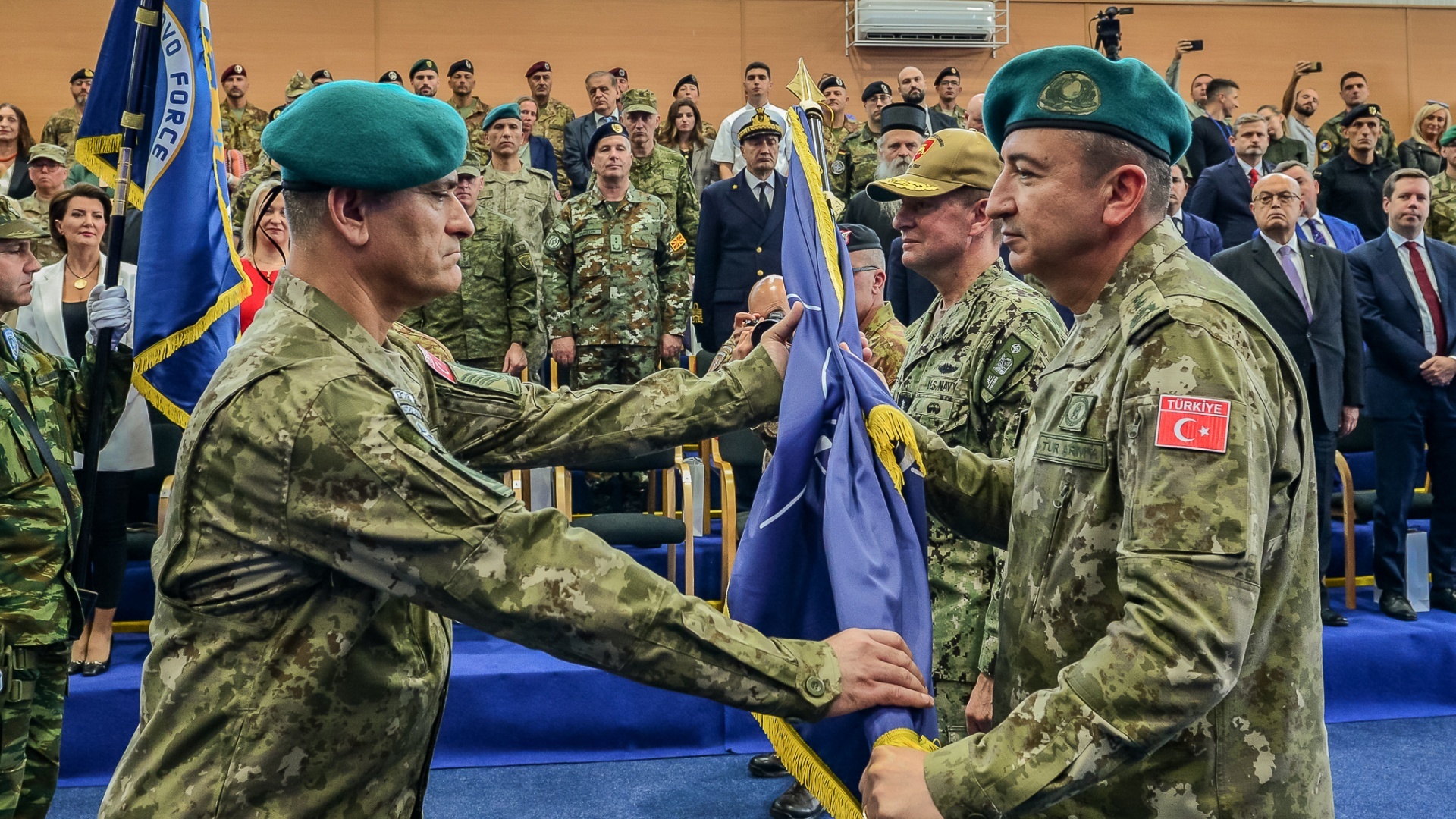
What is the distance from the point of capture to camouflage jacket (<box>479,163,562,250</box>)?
22.8 feet

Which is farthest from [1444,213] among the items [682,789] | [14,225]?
[14,225]

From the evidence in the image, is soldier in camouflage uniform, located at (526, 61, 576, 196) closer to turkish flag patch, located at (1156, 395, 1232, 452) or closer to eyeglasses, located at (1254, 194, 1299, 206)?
eyeglasses, located at (1254, 194, 1299, 206)

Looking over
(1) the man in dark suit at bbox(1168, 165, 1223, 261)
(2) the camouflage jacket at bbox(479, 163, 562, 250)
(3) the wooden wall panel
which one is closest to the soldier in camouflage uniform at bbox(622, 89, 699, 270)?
(2) the camouflage jacket at bbox(479, 163, 562, 250)

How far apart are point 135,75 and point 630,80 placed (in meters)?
9.01

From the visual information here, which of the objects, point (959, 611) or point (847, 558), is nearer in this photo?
point (847, 558)

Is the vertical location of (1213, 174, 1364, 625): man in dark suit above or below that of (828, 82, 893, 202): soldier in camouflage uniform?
below

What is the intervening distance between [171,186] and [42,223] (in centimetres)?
333

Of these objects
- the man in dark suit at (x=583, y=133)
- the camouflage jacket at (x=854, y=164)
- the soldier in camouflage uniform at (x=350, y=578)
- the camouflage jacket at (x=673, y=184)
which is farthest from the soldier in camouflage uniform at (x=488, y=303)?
the soldier in camouflage uniform at (x=350, y=578)

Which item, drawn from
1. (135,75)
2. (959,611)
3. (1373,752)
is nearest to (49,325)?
(135,75)

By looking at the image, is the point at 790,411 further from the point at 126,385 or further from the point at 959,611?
the point at 126,385

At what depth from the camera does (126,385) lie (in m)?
3.49

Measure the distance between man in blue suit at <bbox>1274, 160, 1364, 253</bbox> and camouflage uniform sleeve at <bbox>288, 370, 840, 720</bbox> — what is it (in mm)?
5384

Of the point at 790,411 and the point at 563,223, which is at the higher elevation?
the point at 563,223

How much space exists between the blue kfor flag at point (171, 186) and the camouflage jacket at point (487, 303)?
115 inches
